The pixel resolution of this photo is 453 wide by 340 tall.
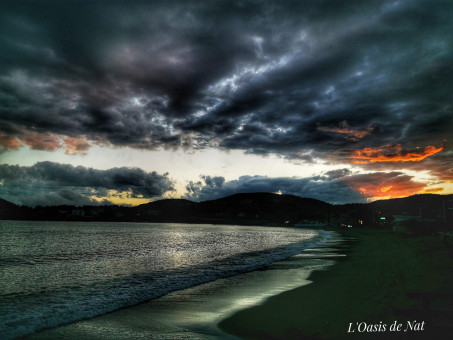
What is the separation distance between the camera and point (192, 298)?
1471 centimetres

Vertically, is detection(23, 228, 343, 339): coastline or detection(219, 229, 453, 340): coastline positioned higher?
detection(219, 229, 453, 340): coastline

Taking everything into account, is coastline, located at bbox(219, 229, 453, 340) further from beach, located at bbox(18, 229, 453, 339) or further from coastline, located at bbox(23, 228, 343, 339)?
coastline, located at bbox(23, 228, 343, 339)

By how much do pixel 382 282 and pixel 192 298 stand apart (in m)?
9.35

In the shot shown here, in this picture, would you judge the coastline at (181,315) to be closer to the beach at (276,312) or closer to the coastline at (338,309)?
the beach at (276,312)

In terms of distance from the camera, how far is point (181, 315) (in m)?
11.6

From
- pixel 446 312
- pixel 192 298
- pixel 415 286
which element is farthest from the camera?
pixel 192 298

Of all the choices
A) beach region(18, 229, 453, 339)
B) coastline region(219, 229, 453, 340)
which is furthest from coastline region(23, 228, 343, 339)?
coastline region(219, 229, 453, 340)

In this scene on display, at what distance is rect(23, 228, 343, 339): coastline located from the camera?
9.52m

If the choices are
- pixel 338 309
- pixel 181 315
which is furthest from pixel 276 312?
pixel 181 315

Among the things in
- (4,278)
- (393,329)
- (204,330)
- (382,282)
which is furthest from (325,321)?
(4,278)

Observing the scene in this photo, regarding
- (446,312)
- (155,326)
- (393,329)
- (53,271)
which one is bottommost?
(53,271)

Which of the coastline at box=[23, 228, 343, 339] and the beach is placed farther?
the coastline at box=[23, 228, 343, 339]

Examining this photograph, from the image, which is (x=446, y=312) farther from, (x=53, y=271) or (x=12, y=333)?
(x=53, y=271)

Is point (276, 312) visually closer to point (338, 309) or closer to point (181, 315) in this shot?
point (338, 309)
